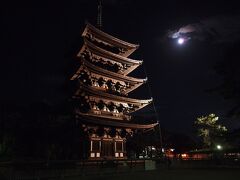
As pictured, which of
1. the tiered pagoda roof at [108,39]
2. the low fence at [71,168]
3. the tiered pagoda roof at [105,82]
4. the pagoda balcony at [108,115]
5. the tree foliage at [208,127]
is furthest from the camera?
the tree foliage at [208,127]

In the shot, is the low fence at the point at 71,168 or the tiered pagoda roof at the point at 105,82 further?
the tiered pagoda roof at the point at 105,82

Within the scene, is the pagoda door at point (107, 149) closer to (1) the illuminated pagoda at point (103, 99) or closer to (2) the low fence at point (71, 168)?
(1) the illuminated pagoda at point (103, 99)

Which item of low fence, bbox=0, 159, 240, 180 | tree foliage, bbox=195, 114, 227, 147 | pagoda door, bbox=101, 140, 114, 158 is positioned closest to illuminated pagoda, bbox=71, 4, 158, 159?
pagoda door, bbox=101, 140, 114, 158

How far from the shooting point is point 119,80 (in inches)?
1355

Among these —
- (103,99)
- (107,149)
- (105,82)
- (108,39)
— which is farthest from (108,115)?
(108,39)

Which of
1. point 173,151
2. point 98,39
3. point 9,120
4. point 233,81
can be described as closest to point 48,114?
point 9,120

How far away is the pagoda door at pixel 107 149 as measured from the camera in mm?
29891

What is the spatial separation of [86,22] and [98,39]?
413cm

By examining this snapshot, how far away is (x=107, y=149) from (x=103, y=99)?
5797 millimetres

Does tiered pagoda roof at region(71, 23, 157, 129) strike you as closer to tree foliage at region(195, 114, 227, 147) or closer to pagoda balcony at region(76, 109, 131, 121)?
pagoda balcony at region(76, 109, 131, 121)

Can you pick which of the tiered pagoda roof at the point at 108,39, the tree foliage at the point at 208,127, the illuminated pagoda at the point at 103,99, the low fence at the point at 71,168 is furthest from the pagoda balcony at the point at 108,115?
the tree foliage at the point at 208,127

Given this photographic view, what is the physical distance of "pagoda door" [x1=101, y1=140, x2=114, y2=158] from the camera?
29.9m

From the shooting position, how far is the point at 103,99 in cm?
3142

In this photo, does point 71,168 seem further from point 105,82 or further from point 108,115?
point 105,82
